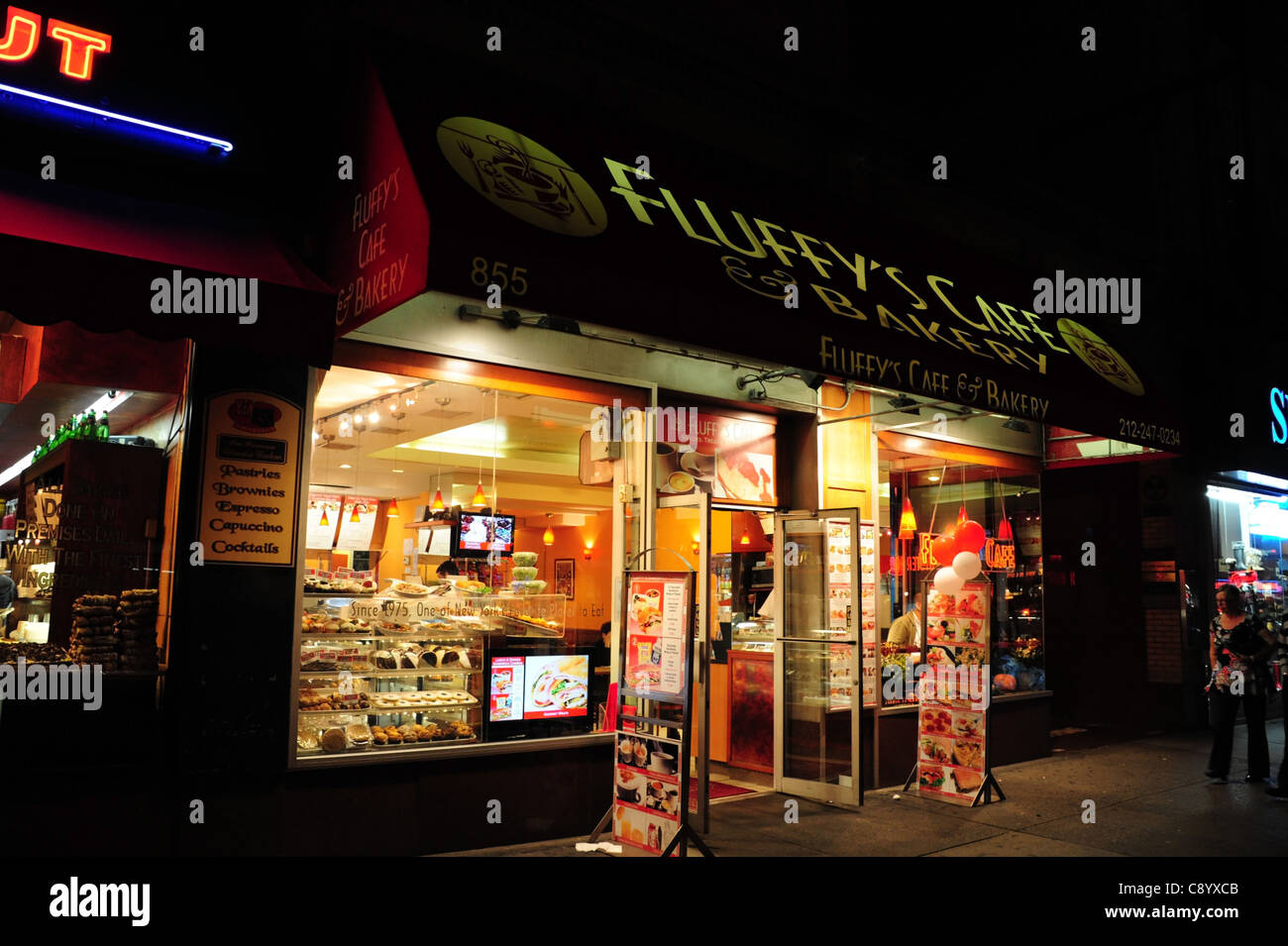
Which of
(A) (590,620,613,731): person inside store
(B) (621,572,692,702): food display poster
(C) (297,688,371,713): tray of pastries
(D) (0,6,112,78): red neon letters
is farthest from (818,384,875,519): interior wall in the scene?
(D) (0,6,112,78): red neon letters

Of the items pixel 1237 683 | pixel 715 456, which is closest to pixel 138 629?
pixel 715 456

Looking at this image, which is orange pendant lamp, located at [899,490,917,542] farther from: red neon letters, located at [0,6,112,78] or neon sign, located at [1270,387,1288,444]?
red neon letters, located at [0,6,112,78]

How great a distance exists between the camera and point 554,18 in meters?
7.06

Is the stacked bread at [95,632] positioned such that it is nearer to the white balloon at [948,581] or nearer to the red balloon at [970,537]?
the white balloon at [948,581]

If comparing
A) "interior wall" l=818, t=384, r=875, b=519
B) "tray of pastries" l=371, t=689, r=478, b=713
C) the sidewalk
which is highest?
"interior wall" l=818, t=384, r=875, b=519

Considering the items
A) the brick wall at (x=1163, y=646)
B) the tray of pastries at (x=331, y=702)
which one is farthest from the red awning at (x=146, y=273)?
the brick wall at (x=1163, y=646)

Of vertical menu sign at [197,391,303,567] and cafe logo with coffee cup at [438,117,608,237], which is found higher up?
cafe logo with coffee cup at [438,117,608,237]

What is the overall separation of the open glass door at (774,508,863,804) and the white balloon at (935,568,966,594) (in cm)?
86

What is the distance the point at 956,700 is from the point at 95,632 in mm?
6507

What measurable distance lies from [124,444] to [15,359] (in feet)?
6.20

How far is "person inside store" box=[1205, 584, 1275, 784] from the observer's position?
8.59 meters

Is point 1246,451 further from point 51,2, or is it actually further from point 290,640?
point 51,2
